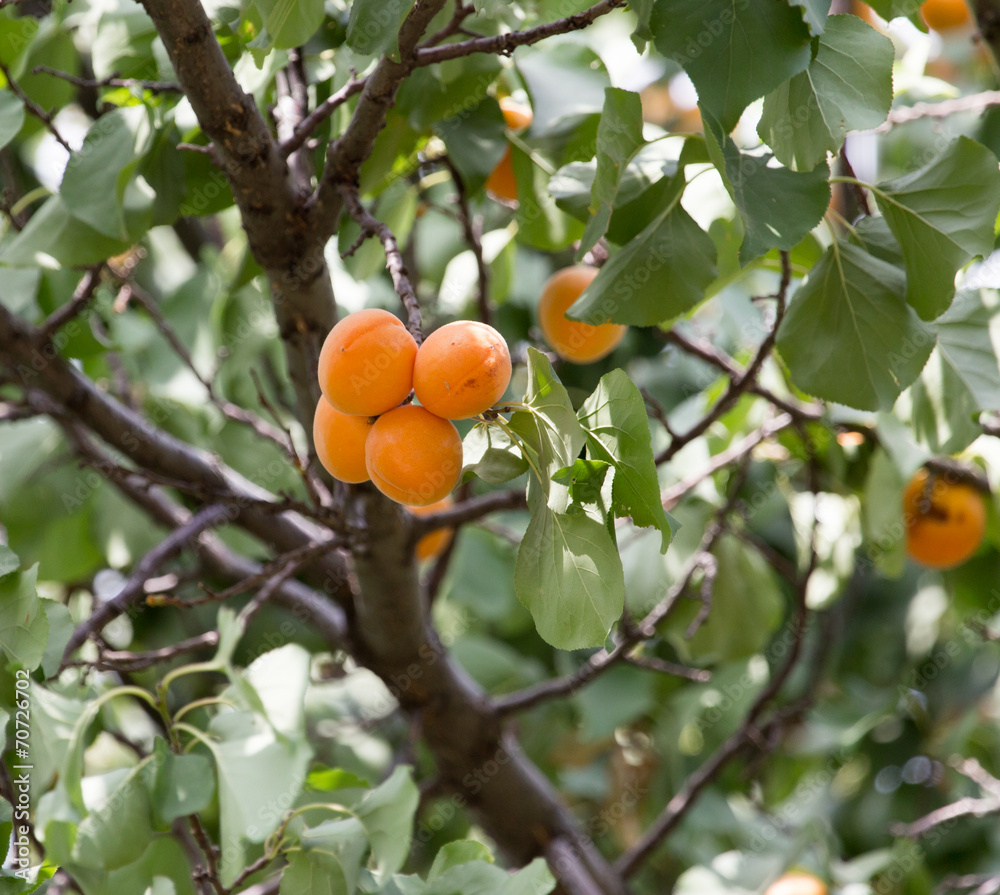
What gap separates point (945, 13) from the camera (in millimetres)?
2740

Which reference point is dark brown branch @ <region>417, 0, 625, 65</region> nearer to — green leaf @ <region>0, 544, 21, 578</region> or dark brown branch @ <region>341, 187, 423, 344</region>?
dark brown branch @ <region>341, 187, 423, 344</region>

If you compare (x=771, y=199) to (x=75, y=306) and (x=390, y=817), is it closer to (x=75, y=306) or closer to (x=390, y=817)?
(x=390, y=817)

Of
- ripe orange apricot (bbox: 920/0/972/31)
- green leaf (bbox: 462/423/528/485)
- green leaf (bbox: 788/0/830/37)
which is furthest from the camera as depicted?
ripe orange apricot (bbox: 920/0/972/31)

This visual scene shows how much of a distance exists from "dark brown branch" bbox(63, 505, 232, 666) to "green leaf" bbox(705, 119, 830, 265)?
2.96ft

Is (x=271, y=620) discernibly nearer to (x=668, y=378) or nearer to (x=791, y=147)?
(x=668, y=378)

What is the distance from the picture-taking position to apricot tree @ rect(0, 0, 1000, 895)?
885mm

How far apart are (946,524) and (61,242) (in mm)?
1716

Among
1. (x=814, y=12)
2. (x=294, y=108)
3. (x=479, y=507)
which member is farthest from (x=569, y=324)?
(x=814, y=12)

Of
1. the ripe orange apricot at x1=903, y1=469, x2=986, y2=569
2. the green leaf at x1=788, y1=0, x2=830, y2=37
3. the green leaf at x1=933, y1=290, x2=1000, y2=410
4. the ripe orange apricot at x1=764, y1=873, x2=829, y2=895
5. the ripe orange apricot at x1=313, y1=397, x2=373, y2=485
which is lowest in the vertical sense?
the ripe orange apricot at x1=764, y1=873, x2=829, y2=895

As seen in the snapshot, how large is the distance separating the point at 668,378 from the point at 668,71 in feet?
3.79

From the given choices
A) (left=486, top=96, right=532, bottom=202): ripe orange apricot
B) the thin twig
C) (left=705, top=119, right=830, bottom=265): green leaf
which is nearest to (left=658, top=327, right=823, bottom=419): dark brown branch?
(left=486, top=96, right=532, bottom=202): ripe orange apricot

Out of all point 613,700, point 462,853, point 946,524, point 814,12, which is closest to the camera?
point 814,12

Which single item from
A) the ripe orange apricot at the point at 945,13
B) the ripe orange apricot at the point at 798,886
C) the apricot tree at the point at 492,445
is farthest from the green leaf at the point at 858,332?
the ripe orange apricot at the point at 945,13
